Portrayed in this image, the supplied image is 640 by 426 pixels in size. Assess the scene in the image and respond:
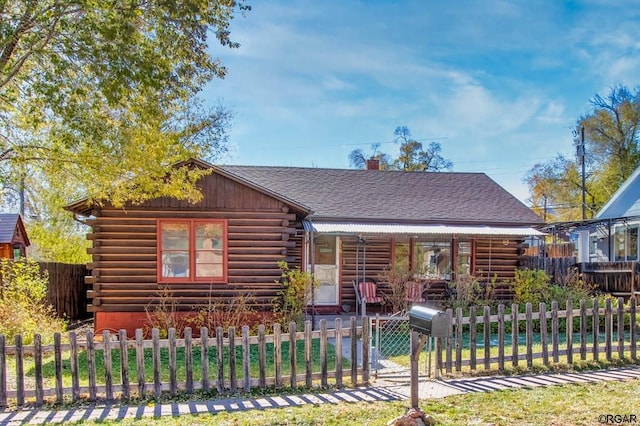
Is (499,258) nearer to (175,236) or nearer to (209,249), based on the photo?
(209,249)

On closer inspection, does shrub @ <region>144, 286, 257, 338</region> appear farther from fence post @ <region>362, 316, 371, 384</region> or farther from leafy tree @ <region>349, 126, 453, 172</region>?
leafy tree @ <region>349, 126, 453, 172</region>

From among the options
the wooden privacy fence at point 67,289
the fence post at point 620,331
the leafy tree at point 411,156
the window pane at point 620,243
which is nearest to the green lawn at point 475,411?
the fence post at point 620,331

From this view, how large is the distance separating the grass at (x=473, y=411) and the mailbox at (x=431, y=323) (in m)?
0.98

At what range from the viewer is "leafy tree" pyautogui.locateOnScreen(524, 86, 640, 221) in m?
35.9

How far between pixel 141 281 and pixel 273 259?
10.7ft

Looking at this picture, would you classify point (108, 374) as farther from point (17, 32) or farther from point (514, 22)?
point (514, 22)

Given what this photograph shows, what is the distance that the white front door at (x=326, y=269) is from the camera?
14.8 metres

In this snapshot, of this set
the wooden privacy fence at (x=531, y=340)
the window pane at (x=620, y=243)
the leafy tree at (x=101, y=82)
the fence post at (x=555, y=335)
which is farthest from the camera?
the window pane at (x=620, y=243)

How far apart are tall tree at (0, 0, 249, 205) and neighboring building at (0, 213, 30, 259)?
1692 cm

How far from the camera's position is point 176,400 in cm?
633

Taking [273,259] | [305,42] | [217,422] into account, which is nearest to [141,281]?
[273,259]

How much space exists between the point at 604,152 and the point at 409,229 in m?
31.1

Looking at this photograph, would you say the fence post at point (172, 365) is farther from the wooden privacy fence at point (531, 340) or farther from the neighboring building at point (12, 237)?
the neighboring building at point (12, 237)

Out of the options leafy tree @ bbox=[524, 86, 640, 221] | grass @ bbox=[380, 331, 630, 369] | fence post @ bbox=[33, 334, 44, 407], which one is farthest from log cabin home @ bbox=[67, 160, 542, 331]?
leafy tree @ bbox=[524, 86, 640, 221]
